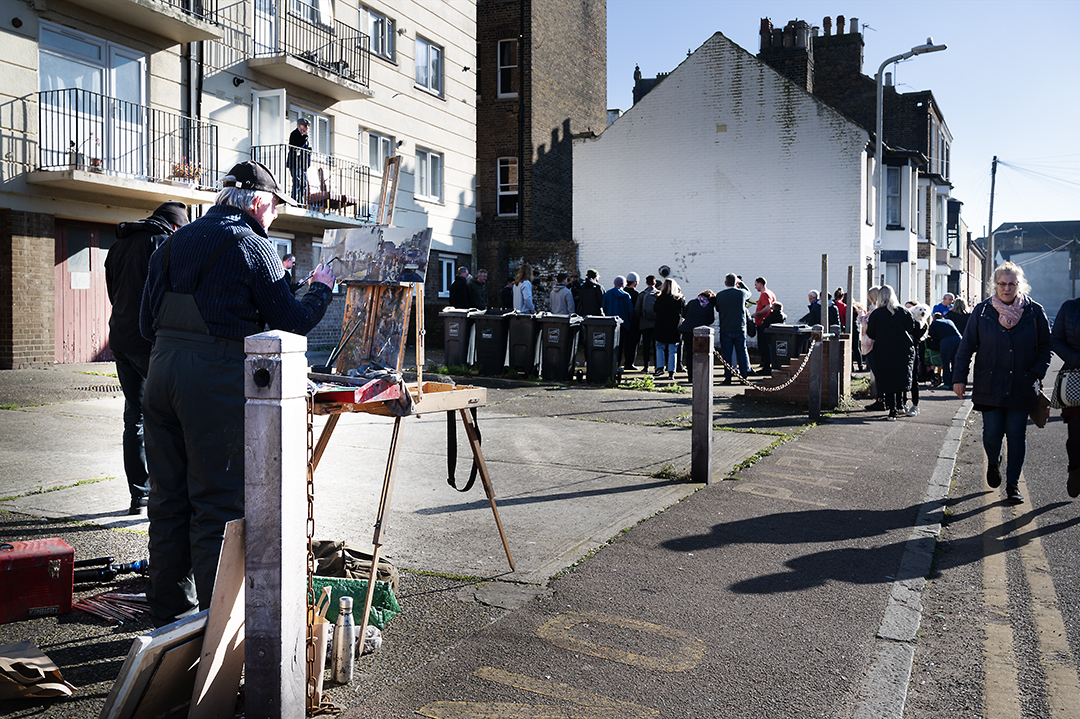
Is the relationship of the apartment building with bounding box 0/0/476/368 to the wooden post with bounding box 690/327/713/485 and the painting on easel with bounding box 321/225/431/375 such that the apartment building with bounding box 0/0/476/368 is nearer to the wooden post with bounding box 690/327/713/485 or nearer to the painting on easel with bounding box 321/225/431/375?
the wooden post with bounding box 690/327/713/485

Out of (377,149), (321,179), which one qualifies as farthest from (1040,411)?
(377,149)

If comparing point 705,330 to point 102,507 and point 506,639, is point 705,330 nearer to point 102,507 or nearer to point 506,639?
point 506,639

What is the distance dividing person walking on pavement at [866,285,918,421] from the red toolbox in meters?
10.5

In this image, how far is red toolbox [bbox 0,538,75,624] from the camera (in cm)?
390

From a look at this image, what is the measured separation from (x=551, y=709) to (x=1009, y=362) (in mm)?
5535

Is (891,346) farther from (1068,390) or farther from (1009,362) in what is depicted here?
(1068,390)

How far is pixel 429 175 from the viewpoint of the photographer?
26.1 m

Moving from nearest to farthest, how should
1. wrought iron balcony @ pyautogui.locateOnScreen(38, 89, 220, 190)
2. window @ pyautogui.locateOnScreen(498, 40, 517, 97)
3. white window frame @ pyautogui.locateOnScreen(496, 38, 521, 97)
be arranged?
wrought iron balcony @ pyautogui.locateOnScreen(38, 89, 220, 190) < white window frame @ pyautogui.locateOnScreen(496, 38, 521, 97) < window @ pyautogui.locateOnScreen(498, 40, 517, 97)

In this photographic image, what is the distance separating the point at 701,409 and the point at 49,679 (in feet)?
17.8

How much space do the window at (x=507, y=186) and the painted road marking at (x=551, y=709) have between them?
2713 centimetres

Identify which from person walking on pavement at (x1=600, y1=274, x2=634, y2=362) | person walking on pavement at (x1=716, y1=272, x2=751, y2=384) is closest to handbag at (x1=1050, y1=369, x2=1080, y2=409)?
person walking on pavement at (x1=716, y1=272, x2=751, y2=384)

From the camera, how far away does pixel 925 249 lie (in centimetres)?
3703

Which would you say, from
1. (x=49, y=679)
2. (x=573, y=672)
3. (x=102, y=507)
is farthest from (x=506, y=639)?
(x=102, y=507)

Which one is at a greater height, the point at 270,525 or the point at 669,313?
the point at 669,313
